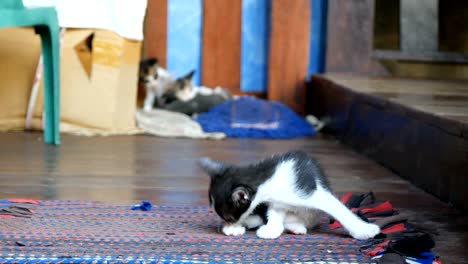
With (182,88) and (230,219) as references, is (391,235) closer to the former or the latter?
(230,219)

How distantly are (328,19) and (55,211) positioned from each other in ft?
9.82

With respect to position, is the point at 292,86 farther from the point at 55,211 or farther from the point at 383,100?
the point at 55,211

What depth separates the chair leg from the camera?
131 inches

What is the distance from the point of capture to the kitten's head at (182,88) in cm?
457

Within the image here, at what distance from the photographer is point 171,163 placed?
3.05 m

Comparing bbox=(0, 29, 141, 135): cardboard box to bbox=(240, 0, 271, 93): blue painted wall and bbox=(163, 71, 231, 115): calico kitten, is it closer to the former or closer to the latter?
bbox=(163, 71, 231, 115): calico kitten

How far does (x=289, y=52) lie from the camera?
476cm

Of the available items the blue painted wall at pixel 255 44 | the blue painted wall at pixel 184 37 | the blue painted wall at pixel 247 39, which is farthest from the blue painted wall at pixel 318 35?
the blue painted wall at pixel 184 37

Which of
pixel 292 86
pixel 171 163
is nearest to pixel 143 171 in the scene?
pixel 171 163

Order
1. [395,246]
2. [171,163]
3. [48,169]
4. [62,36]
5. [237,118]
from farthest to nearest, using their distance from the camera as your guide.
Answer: [237,118] → [62,36] → [171,163] → [48,169] → [395,246]

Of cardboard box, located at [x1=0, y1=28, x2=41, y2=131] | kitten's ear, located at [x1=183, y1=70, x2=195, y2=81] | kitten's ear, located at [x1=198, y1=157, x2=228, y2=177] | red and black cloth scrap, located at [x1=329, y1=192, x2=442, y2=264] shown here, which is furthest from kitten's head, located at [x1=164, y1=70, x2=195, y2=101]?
kitten's ear, located at [x1=198, y1=157, x2=228, y2=177]

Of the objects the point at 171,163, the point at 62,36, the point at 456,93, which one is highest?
the point at 62,36

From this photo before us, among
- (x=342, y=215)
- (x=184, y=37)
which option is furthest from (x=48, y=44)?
(x=342, y=215)

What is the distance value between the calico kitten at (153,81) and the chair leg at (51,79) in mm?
1157
